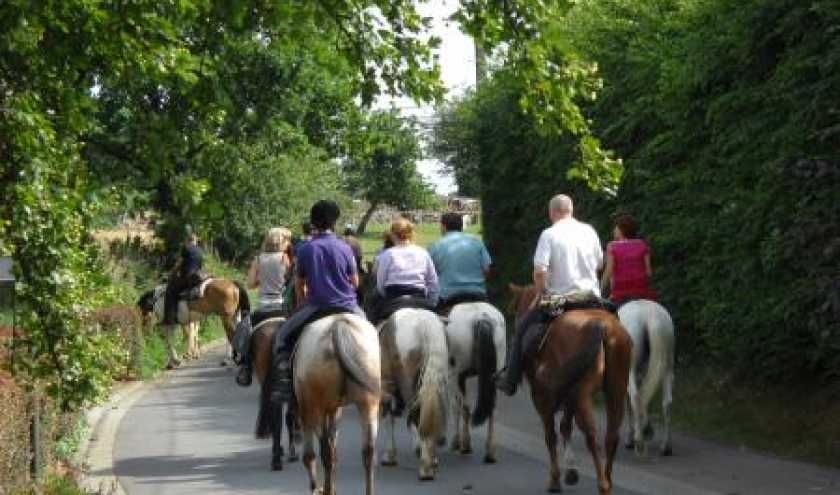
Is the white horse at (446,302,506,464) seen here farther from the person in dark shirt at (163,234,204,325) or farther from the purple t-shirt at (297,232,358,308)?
the person in dark shirt at (163,234,204,325)

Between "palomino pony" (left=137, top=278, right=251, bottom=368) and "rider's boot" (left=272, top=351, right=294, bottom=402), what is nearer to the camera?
"rider's boot" (left=272, top=351, right=294, bottom=402)

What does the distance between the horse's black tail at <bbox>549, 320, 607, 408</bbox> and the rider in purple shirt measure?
186cm

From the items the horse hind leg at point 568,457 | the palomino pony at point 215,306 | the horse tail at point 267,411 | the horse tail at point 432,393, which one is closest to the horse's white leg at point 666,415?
the horse hind leg at point 568,457

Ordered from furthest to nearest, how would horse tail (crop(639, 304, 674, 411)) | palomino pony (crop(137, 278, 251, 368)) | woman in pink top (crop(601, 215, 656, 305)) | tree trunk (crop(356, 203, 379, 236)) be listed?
tree trunk (crop(356, 203, 379, 236))
palomino pony (crop(137, 278, 251, 368))
woman in pink top (crop(601, 215, 656, 305))
horse tail (crop(639, 304, 674, 411))

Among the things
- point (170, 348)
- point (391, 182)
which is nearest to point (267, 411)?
point (170, 348)

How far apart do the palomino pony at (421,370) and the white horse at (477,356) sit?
2.08 feet

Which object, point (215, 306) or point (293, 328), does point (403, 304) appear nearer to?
point (293, 328)

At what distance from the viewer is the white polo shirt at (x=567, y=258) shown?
11.4 metres

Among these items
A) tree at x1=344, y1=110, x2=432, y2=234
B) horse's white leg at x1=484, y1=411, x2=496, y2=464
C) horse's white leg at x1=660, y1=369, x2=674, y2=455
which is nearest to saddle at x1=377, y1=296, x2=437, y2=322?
horse's white leg at x1=484, y1=411, x2=496, y2=464

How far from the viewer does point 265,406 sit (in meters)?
12.8

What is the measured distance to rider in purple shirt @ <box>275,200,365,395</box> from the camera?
37.1 ft

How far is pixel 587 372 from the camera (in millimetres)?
10727

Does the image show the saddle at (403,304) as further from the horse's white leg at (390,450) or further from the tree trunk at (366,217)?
the tree trunk at (366,217)

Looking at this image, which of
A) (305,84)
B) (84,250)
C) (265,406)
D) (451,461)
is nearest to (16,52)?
(84,250)
